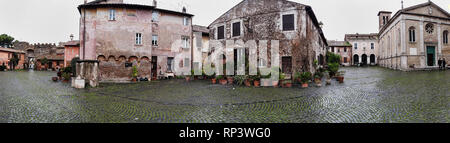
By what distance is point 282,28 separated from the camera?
1691 centimetres

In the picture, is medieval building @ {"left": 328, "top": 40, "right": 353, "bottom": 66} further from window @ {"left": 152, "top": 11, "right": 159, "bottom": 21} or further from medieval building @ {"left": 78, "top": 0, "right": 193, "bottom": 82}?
medieval building @ {"left": 78, "top": 0, "right": 193, "bottom": 82}

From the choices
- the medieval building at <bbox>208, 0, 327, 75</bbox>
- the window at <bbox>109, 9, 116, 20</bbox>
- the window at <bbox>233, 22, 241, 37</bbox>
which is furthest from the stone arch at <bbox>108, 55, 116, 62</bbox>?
the window at <bbox>233, 22, 241, 37</bbox>

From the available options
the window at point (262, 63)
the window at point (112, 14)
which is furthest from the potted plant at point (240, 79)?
the window at point (112, 14)

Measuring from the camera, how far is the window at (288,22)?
16453 mm

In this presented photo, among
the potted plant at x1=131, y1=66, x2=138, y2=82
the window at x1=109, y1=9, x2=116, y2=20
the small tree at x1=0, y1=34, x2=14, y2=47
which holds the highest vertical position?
the small tree at x1=0, y1=34, x2=14, y2=47

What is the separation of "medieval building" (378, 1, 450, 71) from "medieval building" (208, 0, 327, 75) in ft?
47.2

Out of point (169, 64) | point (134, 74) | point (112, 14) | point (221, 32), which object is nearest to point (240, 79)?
point (221, 32)

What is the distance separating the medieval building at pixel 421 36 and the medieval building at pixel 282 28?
47.2ft

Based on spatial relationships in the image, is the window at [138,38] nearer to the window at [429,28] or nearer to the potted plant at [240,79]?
the potted plant at [240,79]

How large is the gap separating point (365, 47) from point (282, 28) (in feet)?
152

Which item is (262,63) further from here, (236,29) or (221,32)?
(221,32)

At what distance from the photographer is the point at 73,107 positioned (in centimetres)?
720

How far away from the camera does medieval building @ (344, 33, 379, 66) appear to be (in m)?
50.8

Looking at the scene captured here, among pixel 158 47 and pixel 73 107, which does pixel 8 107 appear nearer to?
pixel 73 107
